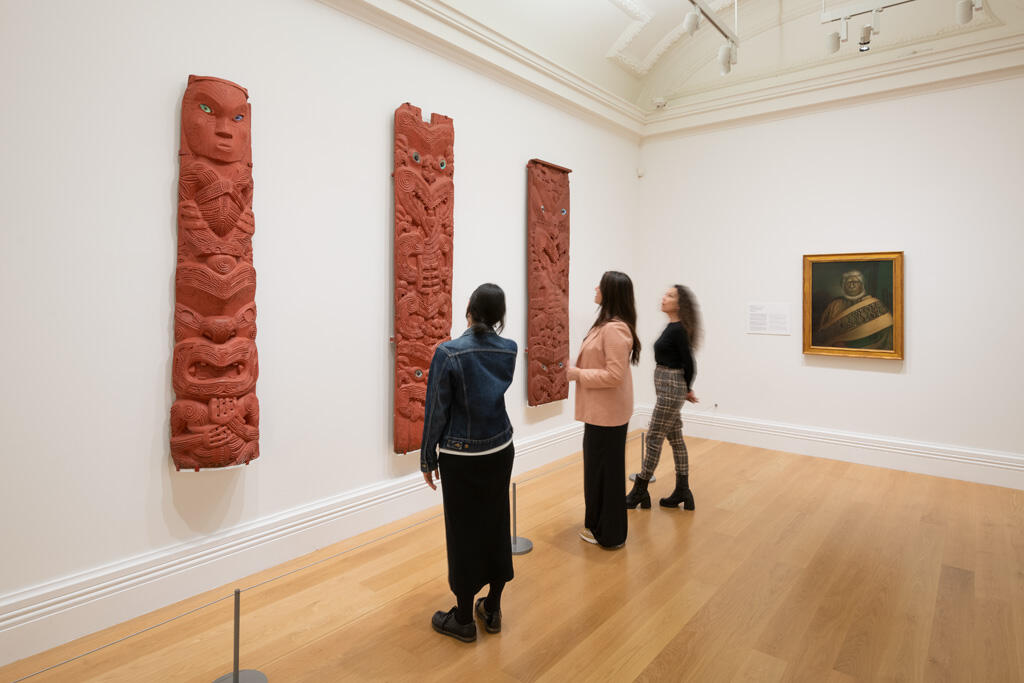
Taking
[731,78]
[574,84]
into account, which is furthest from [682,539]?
[731,78]

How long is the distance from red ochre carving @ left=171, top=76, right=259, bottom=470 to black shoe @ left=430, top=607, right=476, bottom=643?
1494 mm

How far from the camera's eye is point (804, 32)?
6.74 meters

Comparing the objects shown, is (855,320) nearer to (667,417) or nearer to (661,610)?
(667,417)

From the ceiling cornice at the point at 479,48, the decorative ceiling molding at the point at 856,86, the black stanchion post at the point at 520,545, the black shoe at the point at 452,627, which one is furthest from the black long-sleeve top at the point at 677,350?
the decorative ceiling molding at the point at 856,86

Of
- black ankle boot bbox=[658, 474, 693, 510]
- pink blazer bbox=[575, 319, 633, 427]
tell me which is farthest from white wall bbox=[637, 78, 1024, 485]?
pink blazer bbox=[575, 319, 633, 427]

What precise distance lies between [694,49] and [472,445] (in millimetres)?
6810

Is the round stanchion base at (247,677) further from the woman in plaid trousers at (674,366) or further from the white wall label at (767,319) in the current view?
the white wall label at (767,319)

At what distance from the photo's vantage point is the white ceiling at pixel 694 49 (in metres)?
5.27

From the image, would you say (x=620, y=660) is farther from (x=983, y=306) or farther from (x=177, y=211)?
(x=983, y=306)

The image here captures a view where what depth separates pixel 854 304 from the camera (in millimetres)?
6457

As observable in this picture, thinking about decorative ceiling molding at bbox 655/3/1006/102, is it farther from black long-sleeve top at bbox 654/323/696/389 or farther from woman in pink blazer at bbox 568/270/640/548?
woman in pink blazer at bbox 568/270/640/548

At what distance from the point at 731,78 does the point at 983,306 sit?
383cm

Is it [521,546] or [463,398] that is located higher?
[463,398]

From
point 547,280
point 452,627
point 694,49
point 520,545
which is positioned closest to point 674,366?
point 520,545
